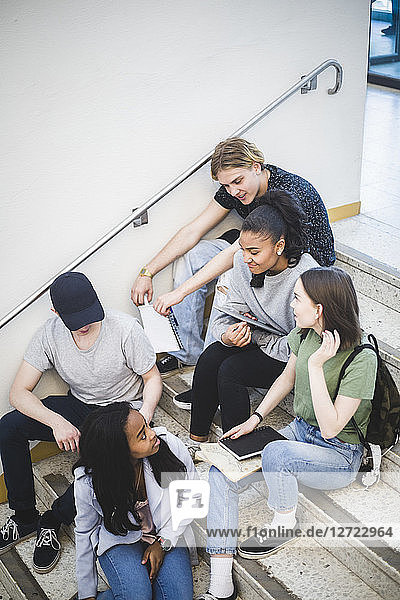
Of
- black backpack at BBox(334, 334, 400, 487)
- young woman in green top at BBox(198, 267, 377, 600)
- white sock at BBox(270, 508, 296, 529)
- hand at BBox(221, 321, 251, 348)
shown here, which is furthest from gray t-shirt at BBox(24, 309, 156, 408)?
black backpack at BBox(334, 334, 400, 487)

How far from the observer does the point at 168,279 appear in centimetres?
337

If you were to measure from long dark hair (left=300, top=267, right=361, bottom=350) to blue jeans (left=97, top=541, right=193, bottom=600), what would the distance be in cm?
91

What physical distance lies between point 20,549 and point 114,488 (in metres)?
0.79

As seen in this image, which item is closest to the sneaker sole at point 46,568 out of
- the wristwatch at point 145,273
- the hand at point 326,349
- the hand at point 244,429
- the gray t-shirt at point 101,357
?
the gray t-shirt at point 101,357

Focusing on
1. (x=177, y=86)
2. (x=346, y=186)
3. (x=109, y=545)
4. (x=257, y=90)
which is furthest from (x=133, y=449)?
(x=346, y=186)

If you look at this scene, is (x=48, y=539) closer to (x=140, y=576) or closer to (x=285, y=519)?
(x=140, y=576)

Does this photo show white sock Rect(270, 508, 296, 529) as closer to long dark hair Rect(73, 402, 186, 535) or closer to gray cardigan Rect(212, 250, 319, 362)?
long dark hair Rect(73, 402, 186, 535)

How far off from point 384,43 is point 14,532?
18.2 ft

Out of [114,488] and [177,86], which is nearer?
[114,488]

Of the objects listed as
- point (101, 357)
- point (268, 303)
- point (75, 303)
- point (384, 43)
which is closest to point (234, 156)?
point (268, 303)

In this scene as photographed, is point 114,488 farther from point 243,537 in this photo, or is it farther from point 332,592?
point 332,592

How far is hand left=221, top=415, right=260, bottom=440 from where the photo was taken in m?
2.51

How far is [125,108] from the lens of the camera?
2.95 meters

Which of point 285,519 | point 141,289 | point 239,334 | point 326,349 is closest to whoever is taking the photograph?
point 326,349
